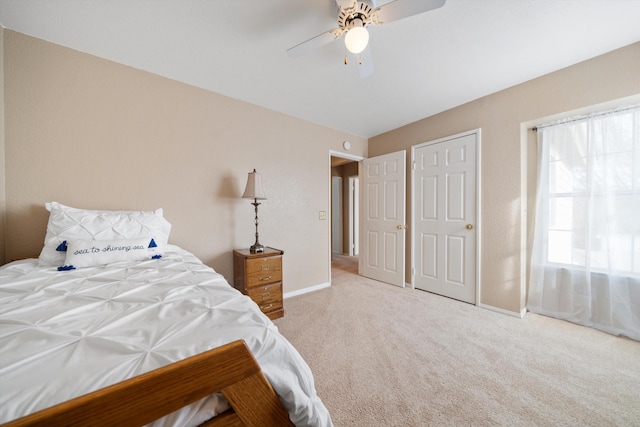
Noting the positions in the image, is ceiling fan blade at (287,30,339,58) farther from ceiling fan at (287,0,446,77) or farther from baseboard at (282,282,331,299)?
baseboard at (282,282,331,299)

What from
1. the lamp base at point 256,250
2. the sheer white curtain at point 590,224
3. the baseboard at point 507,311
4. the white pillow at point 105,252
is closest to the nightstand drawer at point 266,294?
the lamp base at point 256,250

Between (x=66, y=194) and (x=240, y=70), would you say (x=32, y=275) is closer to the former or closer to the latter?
(x=66, y=194)

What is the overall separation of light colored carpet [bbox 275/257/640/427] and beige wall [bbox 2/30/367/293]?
47.5 inches

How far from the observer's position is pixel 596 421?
1.22 m

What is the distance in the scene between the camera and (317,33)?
5.56 feet

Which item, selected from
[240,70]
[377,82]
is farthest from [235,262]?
[377,82]

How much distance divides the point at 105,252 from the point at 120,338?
1183 mm

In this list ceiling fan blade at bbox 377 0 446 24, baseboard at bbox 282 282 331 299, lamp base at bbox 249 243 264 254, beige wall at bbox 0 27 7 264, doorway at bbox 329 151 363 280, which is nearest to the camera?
ceiling fan blade at bbox 377 0 446 24

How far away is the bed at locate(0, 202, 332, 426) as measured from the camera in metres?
0.48

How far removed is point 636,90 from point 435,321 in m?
2.54

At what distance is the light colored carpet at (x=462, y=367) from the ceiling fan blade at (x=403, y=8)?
2242 millimetres

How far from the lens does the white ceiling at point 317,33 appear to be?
1464 millimetres

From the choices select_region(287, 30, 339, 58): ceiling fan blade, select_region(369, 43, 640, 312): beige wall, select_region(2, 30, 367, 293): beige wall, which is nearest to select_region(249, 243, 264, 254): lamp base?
select_region(2, 30, 367, 293): beige wall

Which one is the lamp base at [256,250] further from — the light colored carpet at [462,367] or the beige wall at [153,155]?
the light colored carpet at [462,367]
